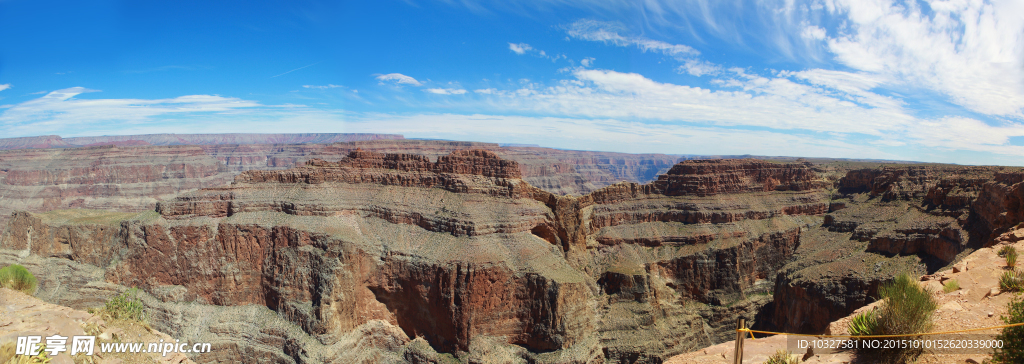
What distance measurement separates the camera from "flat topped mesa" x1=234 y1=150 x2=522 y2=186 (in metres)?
49.8

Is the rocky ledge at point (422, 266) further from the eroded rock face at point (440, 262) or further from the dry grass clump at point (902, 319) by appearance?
the dry grass clump at point (902, 319)

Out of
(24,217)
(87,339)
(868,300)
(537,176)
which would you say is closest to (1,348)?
(87,339)

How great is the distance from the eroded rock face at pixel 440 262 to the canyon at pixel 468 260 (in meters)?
0.18

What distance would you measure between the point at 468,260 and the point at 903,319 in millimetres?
31569

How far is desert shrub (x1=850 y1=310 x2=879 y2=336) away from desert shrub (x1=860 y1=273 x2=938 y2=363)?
0.33 ft

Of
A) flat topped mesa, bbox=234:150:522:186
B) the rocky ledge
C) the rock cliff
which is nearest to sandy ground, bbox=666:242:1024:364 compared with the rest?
the rocky ledge

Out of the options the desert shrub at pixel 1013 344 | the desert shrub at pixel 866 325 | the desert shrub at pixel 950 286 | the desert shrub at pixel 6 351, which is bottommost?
the desert shrub at pixel 6 351

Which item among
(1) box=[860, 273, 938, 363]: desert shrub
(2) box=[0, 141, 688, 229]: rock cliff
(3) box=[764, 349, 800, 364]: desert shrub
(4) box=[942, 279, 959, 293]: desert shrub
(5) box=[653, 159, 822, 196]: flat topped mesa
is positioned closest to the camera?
(1) box=[860, 273, 938, 363]: desert shrub

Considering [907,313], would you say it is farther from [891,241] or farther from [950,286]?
[891,241]

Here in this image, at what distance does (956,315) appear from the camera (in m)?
12.2

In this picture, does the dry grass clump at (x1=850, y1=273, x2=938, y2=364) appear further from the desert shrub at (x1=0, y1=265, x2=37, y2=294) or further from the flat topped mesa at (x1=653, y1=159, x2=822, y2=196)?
the flat topped mesa at (x1=653, y1=159, x2=822, y2=196)

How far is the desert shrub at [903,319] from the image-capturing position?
34.4ft

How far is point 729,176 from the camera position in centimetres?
6769

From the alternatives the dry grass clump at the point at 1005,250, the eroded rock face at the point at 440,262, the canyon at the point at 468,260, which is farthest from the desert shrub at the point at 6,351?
the dry grass clump at the point at 1005,250
